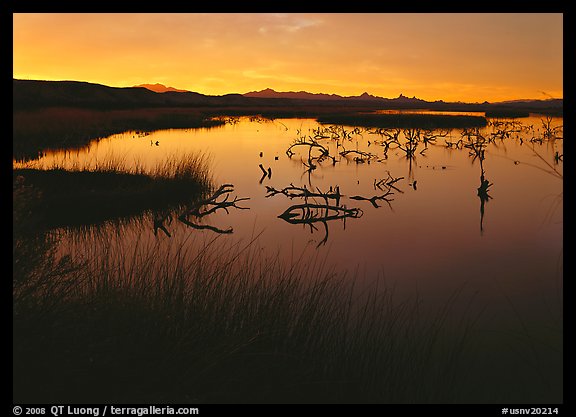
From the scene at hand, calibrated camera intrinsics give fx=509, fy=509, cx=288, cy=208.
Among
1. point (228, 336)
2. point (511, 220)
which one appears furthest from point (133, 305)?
point (511, 220)

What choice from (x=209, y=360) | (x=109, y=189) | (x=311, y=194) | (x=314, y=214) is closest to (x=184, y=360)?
(x=209, y=360)

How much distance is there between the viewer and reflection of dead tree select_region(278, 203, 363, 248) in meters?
13.2

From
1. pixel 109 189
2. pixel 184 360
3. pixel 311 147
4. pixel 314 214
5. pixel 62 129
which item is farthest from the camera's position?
pixel 62 129

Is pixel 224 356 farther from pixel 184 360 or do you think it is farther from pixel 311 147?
pixel 311 147

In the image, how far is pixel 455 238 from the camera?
12.6 meters

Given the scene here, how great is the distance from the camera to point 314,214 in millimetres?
14008

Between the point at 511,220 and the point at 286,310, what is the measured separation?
34.6 feet

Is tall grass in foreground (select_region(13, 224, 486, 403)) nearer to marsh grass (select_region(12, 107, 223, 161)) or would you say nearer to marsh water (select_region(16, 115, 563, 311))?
marsh water (select_region(16, 115, 563, 311))

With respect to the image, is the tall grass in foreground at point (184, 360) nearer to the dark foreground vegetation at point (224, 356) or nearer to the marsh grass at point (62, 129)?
the dark foreground vegetation at point (224, 356)

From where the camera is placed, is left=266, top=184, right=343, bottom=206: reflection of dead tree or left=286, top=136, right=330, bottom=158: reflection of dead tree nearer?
left=266, top=184, right=343, bottom=206: reflection of dead tree

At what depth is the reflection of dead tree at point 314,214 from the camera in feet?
43.4

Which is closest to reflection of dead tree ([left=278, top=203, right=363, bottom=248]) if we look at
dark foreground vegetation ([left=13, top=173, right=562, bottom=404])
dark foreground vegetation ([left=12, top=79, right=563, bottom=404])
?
dark foreground vegetation ([left=12, top=79, right=563, bottom=404])

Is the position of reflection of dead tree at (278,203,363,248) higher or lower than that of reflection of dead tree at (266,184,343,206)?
lower
